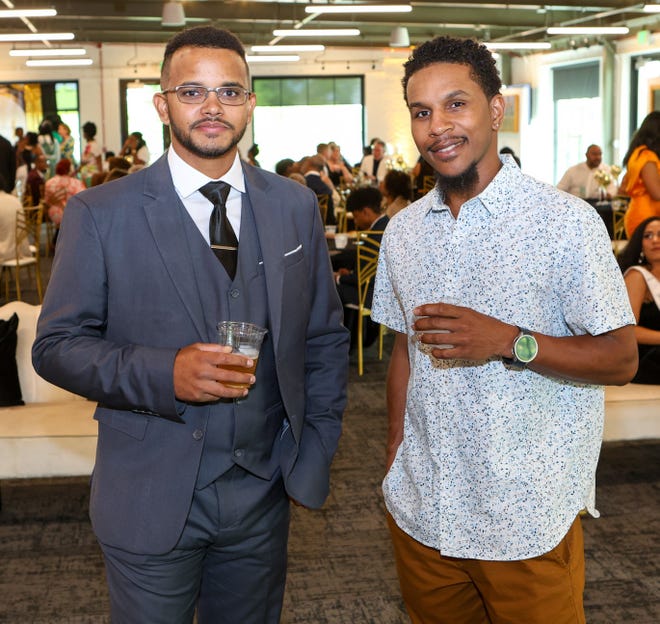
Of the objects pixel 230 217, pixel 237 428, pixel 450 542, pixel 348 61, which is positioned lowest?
pixel 450 542

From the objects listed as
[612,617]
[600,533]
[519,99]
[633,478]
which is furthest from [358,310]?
[519,99]

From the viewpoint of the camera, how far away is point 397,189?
764cm

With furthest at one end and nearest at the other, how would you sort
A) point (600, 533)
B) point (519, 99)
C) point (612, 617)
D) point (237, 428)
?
point (519, 99), point (600, 533), point (612, 617), point (237, 428)

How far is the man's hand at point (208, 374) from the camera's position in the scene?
5.46ft

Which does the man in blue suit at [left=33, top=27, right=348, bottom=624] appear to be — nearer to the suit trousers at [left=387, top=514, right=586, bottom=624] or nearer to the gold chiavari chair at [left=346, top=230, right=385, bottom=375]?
the suit trousers at [left=387, top=514, right=586, bottom=624]

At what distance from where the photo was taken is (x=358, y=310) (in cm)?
727

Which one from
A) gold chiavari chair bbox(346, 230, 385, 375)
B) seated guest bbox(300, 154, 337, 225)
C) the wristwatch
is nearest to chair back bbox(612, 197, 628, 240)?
seated guest bbox(300, 154, 337, 225)

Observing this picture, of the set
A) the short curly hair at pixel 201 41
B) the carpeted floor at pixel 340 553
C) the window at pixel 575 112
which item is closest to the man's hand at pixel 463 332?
the short curly hair at pixel 201 41

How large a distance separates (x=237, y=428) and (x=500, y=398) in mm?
501

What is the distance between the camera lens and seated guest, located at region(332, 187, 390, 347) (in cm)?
723

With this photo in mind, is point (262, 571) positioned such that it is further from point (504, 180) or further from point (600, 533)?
point (600, 533)

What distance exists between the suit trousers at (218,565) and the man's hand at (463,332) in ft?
1.76

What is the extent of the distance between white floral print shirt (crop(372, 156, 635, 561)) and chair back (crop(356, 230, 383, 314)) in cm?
481

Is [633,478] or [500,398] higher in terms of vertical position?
[500,398]
